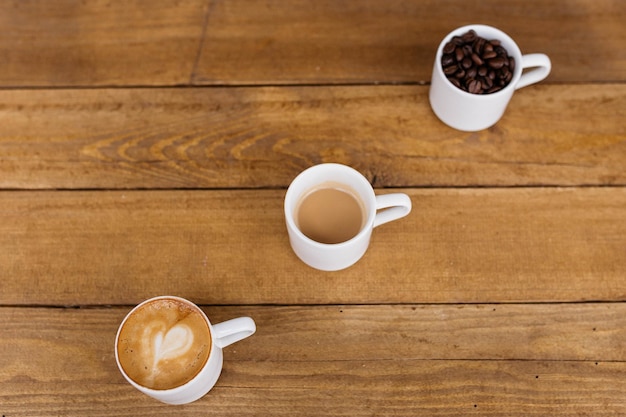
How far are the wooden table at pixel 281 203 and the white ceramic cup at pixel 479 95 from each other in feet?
0.11

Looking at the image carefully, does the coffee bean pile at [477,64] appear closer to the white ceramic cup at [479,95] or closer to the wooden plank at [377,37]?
the white ceramic cup at [479,95]

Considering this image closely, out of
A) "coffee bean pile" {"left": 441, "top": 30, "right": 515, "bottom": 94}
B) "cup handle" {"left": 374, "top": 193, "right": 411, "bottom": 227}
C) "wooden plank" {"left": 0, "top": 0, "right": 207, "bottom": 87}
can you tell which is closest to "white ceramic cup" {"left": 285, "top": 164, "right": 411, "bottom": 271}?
"cup handle" {"left": 374, "top": 193, "right": 411, "bottom": 227}

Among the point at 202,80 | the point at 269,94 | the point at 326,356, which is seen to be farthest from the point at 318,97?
the point at 326,356

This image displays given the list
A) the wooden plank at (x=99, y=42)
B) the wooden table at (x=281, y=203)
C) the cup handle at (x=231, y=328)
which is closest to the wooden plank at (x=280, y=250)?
the wooden table at (x=281, y=203)

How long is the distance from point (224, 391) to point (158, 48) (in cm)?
60

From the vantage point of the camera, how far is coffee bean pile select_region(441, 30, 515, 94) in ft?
3.14

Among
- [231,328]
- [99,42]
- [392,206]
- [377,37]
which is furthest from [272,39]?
[231,328]

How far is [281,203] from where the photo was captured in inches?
39.4

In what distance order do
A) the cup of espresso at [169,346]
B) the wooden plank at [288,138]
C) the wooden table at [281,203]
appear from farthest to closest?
the wooden plank at [288,138] < the wooden table at [281,203] < the cup of espresso at [169,346]

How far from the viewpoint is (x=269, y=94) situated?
1076 millimetres

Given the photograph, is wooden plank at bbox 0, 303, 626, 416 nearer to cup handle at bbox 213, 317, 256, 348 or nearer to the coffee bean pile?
cup handle at bbox 213, 317, 256, 348

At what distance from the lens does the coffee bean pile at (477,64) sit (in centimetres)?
96

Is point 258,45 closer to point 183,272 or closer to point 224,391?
point 183,272

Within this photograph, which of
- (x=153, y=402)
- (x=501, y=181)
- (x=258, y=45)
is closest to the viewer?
(x=153, y=402)
